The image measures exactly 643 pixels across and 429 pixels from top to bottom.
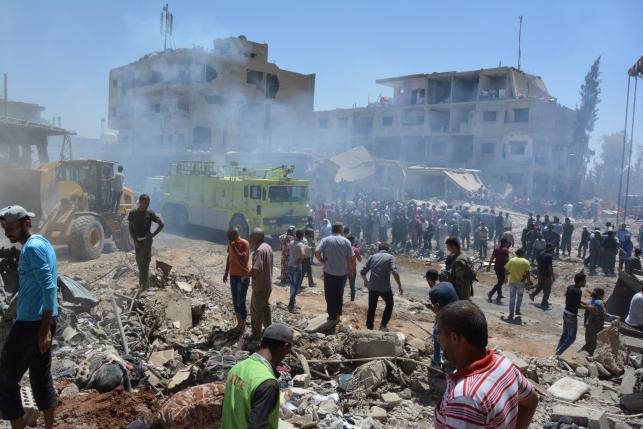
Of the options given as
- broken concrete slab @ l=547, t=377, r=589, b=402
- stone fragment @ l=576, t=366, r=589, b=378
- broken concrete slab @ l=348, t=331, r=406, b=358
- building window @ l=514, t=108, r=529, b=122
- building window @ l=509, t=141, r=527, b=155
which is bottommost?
stone fragment @ l=576, t=366, r=589, b=378

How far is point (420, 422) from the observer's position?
5.04 meters

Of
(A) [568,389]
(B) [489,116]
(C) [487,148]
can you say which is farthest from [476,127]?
(A) [568,389]

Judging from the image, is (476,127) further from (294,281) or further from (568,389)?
(568,389)

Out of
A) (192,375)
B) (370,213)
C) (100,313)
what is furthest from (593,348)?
(370,213)

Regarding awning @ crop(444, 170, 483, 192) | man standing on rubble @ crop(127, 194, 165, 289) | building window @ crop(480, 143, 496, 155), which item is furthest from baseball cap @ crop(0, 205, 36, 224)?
building window @ crop(480, 143, 496, 155)

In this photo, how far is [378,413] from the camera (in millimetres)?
4988

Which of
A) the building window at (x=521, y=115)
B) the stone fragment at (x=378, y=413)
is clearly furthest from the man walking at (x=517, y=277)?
the building window at (x=521, y=115)

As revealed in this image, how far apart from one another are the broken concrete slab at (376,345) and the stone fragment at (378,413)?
1.00m

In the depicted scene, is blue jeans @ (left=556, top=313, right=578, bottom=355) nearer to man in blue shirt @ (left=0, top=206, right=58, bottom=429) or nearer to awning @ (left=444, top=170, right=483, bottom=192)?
man in blue shirt @ (left=0, top=206, right=58, bottom=429)

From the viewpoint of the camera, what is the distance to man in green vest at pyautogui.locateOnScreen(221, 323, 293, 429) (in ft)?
7.43

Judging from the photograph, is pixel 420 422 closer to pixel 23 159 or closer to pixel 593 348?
pixel 593 348

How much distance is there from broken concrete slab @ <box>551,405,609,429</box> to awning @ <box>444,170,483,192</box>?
30003 mm

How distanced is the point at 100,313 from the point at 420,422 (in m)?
4.85

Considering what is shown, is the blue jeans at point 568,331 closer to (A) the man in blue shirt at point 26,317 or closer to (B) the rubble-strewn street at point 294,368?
(B) the rubble-strewn street at point 294,368
